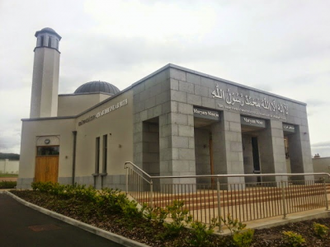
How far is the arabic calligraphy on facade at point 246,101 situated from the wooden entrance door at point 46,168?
40.4 ft

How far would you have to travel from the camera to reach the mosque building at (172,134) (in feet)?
35.7

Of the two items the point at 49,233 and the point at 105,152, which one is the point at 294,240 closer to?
the point at 49,233

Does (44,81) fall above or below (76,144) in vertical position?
above

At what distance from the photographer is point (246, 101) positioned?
44.2 feet

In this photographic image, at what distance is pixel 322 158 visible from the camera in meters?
24.7

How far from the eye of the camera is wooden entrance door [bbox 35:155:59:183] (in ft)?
60.8

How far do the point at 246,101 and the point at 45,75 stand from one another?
1772 cm

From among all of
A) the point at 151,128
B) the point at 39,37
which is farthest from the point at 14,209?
the point at 39,37

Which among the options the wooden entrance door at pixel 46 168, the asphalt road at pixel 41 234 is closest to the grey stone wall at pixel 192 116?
the asphalt road at pixel 41 234

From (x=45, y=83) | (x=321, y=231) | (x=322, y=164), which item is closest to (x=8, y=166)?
(x=45, y=83)

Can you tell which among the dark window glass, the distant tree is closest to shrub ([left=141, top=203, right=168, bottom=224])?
the dark window glass

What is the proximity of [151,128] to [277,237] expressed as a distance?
7.80 meters

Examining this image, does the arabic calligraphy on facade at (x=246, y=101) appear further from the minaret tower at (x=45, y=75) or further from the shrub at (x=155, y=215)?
the minaret tower at (x=45, y=75)

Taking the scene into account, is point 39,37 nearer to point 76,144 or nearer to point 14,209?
point 76,144
